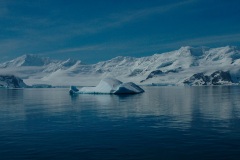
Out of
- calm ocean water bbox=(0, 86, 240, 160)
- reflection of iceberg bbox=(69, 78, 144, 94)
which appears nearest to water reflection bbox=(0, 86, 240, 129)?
calm ocean water bbox=(0, 86, 240, 160)

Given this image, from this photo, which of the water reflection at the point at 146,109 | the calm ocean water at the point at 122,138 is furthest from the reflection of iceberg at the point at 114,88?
the calm ocean water at the point at 122,138

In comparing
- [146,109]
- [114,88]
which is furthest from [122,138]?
[114,88]

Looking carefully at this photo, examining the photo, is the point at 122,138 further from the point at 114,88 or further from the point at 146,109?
the point at 114,88

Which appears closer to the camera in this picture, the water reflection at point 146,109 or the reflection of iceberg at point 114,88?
the water reflection at point 146,109

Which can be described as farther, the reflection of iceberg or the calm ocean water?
the reflection of iceberg

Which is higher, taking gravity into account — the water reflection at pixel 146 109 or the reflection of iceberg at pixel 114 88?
the reflection of iceberg at pixel 114 88

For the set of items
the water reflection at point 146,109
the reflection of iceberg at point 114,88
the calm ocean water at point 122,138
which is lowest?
the calm ocean water at point 122,138

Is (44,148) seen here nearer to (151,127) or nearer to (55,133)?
(55,133)

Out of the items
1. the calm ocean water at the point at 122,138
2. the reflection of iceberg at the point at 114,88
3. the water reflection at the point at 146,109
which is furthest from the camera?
the reflection of iceberg at the point at 114,88

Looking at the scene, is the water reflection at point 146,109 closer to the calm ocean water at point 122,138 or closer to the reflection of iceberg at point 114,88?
the calm ocean water at point 122,138

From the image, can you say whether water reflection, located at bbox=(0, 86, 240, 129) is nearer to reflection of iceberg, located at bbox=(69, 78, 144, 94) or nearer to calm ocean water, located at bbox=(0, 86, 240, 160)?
calm ocean water, located at bbox=(0, 86, 240, 160)

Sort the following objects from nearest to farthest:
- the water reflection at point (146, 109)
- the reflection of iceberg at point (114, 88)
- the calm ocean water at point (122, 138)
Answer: the calm ocean water at point (122, 138)
the water reflection at point (146, 109)
the reflection of iceberg at point (114, 88)

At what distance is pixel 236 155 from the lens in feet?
77.0

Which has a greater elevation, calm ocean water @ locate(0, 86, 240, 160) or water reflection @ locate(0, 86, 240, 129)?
water reflection @ locate(0, 86, 240, 129)
